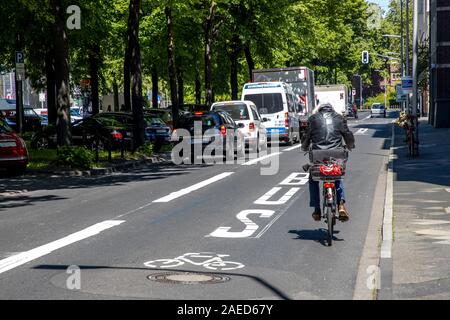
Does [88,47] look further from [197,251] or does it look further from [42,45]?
[197,251]

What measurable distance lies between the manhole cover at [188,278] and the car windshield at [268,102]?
28.2m

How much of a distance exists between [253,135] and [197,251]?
21868 millimetres

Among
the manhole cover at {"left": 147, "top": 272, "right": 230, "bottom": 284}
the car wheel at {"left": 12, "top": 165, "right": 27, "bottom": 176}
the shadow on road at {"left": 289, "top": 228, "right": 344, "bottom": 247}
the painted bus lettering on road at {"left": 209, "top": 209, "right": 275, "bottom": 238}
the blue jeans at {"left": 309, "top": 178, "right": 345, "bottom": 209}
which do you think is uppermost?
the blue jeans at {"left": 309, "top": 178, "right": 345, "bottom": 209}

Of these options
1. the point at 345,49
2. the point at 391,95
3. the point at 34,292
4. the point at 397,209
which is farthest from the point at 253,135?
the point at 391,95

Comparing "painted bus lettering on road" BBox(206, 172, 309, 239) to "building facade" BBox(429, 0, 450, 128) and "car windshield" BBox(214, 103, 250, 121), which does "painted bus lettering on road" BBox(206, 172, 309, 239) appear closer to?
"car windshield" BBox(214, 103, 250, 121)

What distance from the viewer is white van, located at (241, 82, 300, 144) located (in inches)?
1448

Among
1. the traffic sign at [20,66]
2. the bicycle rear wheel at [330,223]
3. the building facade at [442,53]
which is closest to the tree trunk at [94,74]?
the traffic sign at [20,66]

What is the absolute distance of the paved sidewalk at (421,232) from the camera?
25.9 ft

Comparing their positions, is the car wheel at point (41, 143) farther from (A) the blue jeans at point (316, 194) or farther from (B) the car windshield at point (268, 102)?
(A) the blue jeans at point (316, 194)

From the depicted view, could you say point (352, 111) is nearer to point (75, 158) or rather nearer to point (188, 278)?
point (75, 158)

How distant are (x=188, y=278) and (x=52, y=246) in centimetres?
277

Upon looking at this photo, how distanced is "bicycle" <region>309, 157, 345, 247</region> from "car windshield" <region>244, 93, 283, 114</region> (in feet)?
A: 84.8

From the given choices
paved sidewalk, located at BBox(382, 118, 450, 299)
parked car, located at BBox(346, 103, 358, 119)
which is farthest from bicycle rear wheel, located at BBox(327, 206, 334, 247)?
parked car, located at BBox(346, 103, 358, 119)

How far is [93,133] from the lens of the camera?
31.5 meters
